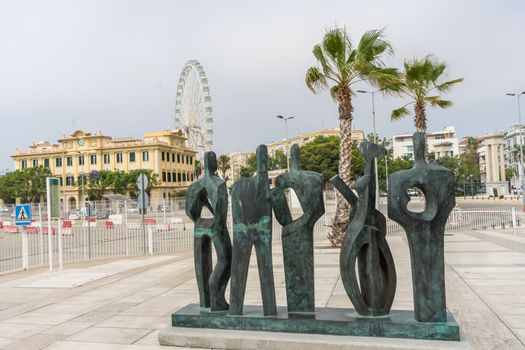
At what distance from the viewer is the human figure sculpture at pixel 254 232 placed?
17.7 ft

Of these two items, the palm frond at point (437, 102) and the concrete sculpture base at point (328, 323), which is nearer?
the concrete sculpture base at point (328, 323)

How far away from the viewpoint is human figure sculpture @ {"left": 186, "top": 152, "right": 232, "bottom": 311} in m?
5.68

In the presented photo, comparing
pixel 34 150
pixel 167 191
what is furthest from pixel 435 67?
pixel 34 150

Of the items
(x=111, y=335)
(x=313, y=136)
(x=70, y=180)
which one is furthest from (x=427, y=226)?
(x=313, y=136)

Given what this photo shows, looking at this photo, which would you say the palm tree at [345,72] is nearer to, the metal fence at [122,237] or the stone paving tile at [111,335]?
the metal fence at [122,237]

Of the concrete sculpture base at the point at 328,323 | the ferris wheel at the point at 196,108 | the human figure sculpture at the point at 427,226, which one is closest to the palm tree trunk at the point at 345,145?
the concrete sculpture base at the point at 328,323

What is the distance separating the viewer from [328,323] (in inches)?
195

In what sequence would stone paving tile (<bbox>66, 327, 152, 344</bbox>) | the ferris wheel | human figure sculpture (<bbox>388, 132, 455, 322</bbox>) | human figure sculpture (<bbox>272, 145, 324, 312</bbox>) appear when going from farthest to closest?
the ferris wheel
stone paving tile (<bbox>66, 327, 152, 344</bbox>)
human figure sculpture (<bbox>272, 145, 324, 312</bbox>)
human figure sculpture (<bbox>388, 132, 455, 322</bbox>)

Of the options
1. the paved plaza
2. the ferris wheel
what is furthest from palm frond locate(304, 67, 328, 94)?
the ferris wheel

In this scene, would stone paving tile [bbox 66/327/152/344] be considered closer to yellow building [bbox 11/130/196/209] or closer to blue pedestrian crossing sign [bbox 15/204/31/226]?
blue pedestrian crossing sign [bbox 15/204/31/226]

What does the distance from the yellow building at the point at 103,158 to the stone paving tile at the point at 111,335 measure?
7119 centimetres

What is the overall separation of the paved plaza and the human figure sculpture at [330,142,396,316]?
0.49 metres

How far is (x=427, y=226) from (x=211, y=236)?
2.55 meters

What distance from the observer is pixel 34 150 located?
83.6 metres
